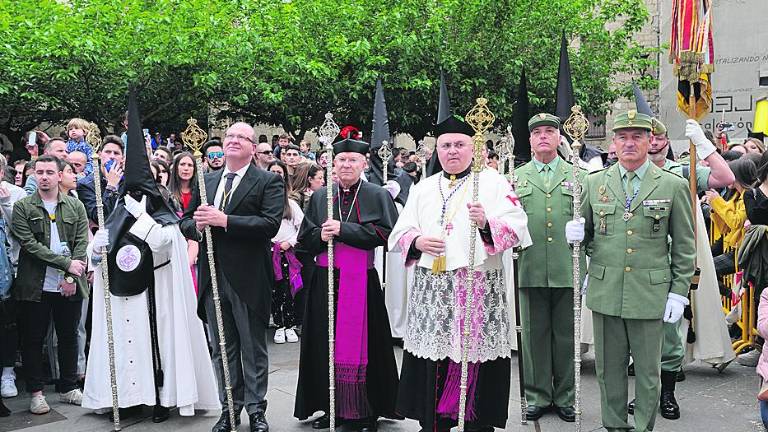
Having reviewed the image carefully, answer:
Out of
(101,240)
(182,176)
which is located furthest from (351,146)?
(182,176)

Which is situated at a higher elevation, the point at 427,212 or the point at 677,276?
the point at 427,212

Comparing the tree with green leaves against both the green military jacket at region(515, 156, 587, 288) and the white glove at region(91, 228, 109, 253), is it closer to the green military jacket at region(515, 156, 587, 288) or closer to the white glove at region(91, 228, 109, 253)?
the white glove at region(91, 228, 109, 253)

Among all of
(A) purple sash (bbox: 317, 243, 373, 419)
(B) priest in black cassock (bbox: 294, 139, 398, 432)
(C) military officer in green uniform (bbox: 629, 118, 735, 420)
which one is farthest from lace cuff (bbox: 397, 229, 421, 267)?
(C) military officer in green uniform (bbox: 629, 118, 735, 420)

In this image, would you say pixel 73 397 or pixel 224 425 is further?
pixel 73 397

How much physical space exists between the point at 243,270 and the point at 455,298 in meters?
1.52

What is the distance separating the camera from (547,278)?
5176mm

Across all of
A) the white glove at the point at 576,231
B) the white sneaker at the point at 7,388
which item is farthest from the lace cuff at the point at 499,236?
the white sneaker at the point at 7,388

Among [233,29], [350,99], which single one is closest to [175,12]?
[233,29]

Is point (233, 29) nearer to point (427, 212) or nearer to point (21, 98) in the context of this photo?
point (21, 98)

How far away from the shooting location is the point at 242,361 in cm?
507

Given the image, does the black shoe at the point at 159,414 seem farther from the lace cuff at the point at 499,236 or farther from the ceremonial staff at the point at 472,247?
the lace cuff at the point at 499,236

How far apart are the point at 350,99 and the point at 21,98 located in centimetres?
703

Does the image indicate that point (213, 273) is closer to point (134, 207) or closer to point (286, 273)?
point (134, 207)

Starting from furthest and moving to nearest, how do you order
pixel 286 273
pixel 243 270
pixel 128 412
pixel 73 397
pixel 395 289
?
pixel 286 273 → pixel 395 289 → pixel 73 397 → pixel 128 412 → pixel 243 270
